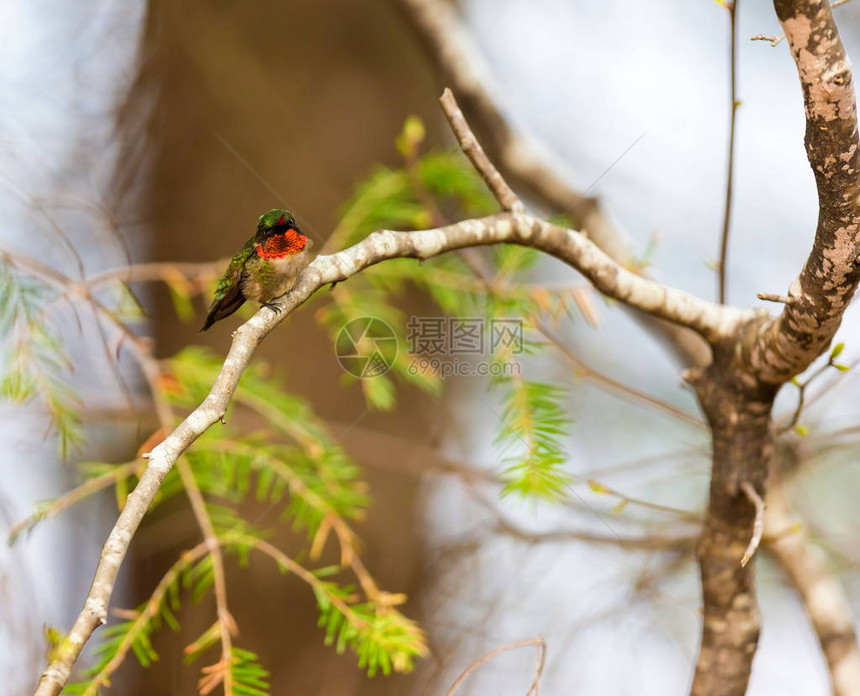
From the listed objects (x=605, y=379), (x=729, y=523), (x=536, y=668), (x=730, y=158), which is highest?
(x=730, y=158)

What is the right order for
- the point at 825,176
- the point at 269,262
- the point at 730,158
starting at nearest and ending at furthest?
the point at 825,176 < the point at 269,262 < the point at 730,158

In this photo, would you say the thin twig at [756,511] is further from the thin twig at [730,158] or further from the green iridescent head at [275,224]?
the green iridescent head at [275,224]

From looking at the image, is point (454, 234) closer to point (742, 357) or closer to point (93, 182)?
point (742, 357)

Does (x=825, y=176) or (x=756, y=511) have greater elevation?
(x=825, y=176)

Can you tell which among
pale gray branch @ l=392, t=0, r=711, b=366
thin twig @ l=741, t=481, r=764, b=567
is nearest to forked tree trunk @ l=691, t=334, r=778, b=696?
thin twig @ l=741, t=481, r=764, b=567

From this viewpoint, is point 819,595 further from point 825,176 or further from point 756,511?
point 825,176

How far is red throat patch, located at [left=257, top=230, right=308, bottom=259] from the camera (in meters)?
1.03

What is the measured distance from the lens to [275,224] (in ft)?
3.48

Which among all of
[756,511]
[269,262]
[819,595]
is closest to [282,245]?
[269,262]

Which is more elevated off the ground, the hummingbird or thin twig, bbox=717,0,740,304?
thin twig, bbox=717,0,740,304

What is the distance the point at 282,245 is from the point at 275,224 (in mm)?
41

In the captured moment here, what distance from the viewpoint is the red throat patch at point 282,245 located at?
1028 mm

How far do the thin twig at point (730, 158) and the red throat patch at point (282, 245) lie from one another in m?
0.63

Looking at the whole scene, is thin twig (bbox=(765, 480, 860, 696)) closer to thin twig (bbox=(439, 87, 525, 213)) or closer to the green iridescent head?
thin twig (bbox=(439, 87, 525, 213))
